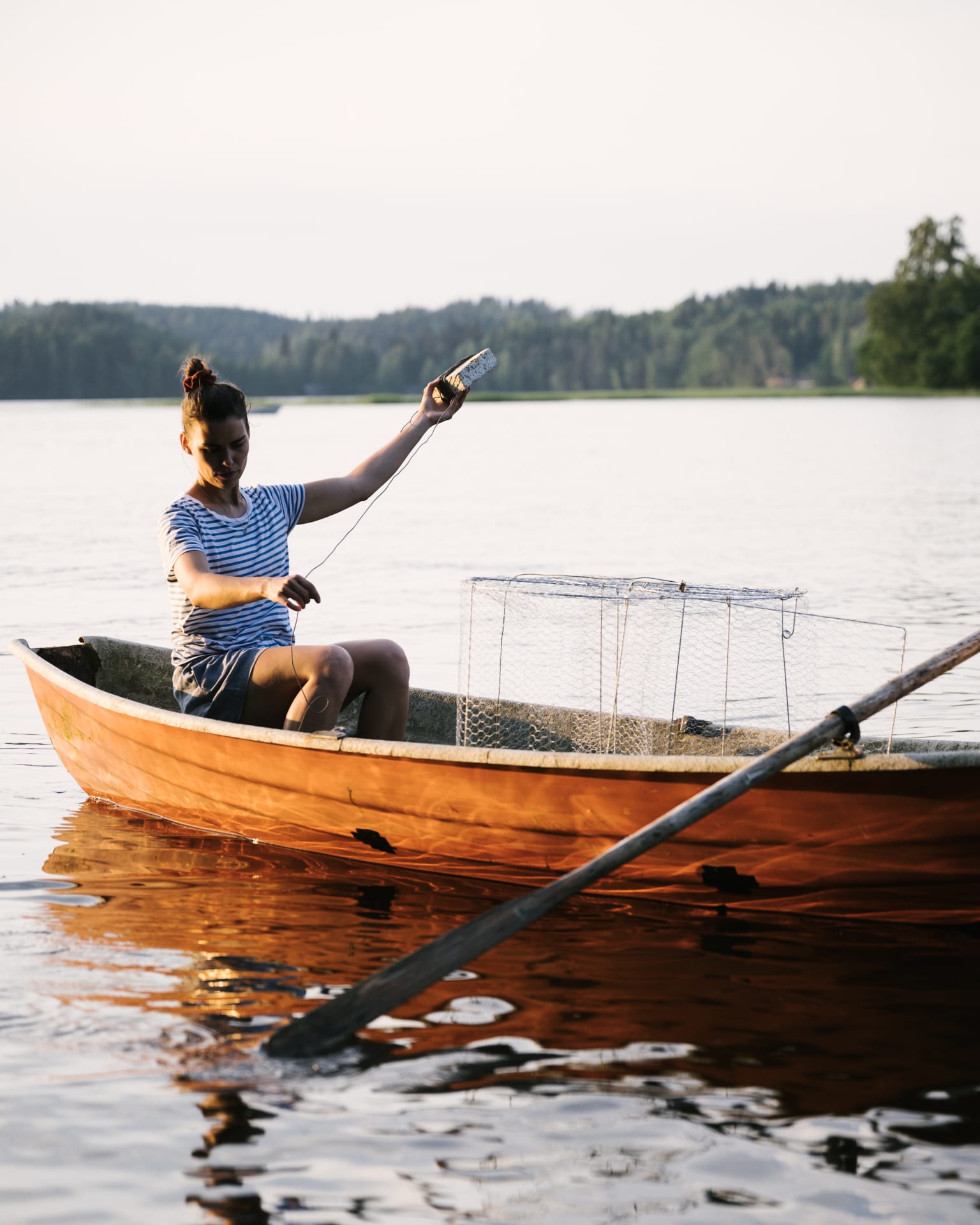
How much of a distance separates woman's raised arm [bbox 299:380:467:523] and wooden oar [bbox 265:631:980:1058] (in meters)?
2.05

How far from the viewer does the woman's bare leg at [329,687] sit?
5.43m

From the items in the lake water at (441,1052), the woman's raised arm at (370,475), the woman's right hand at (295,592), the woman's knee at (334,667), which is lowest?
the lake water at (441,1052)

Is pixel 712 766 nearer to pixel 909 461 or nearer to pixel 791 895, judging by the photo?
pixel 791 895

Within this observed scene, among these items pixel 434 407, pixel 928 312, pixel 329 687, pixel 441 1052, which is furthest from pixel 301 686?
pixel 928 312

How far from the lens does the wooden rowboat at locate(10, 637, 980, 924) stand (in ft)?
15.2

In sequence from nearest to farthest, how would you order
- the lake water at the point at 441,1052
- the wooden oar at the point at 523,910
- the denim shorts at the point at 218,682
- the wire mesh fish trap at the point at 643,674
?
the lake water at the point at 441,1052 < the wooden oar at the point at 523,910 < the denim shorts at the point at 218,682 < the wire mesh fish trap at the point at 643,674

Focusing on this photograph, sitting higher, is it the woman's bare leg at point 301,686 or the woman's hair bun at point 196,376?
the woman's hair bun at point 196,376

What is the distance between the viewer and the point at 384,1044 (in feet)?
13.7

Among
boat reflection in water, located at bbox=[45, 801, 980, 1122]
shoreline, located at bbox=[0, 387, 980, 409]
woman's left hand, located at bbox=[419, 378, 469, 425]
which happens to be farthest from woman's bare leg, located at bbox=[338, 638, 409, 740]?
shoreline, located at bbox=[0, 387, 980, 409]

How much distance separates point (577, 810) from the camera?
5.11 metres

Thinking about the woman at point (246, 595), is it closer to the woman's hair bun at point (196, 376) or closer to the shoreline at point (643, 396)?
the woman's hair bun at point (196, 376)

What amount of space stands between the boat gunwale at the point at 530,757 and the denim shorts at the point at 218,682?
70 mm

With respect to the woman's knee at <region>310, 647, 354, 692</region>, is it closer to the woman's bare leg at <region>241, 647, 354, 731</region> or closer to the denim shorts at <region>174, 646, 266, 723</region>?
the woman's bare leg at <region>241, 647, 354, 731</region>

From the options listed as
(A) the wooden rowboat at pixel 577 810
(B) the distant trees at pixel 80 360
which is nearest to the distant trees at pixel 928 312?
(B) the distant trees at pixel 80 360
